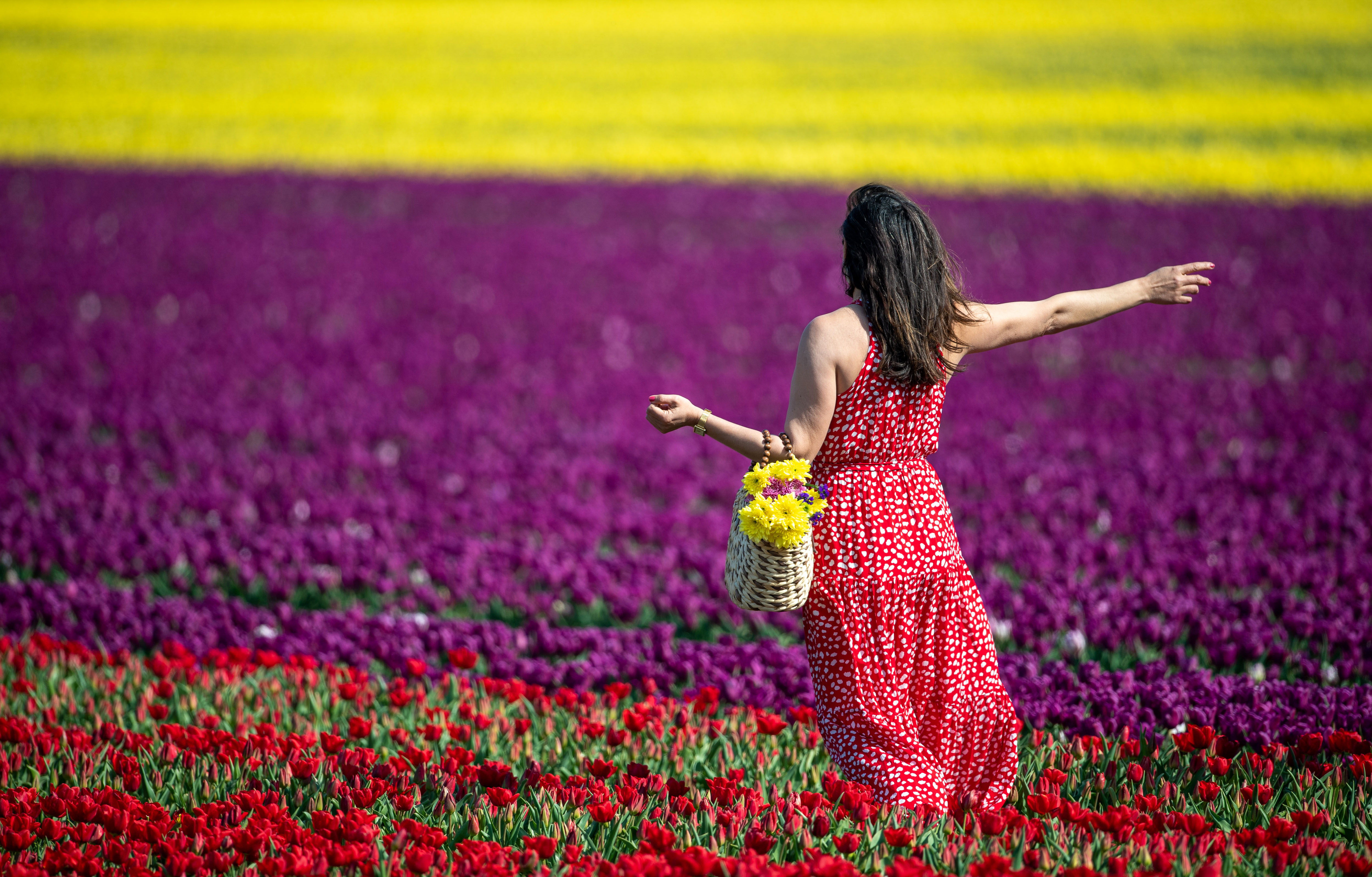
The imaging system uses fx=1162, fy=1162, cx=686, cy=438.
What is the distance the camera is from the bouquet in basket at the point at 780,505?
2.78 meters

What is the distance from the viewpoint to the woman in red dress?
2.96 meters

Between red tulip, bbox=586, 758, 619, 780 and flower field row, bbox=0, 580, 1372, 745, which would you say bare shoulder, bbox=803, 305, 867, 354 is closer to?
red tulip, bbox=586, 758, 619, 780

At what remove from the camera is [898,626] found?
310 centimetres

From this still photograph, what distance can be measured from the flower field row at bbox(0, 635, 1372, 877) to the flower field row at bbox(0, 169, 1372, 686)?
638mm

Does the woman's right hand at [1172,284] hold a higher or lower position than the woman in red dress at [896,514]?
higher

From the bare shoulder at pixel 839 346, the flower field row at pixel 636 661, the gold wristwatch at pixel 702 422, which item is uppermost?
the bare shoulder at pixel 839 346

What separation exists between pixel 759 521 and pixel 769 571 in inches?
5.2

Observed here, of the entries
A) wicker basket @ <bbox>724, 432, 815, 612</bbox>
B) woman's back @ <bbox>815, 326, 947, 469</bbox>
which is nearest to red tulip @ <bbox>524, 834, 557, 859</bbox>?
wicker basket @ <bbox>724, 432, 815, 612</bbox>

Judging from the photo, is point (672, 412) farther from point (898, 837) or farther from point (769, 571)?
point (898, 837)

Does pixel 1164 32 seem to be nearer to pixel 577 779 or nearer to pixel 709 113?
pixel 709 113

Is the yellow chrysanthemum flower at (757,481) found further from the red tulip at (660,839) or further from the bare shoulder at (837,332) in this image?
the red tulip at (660,839)

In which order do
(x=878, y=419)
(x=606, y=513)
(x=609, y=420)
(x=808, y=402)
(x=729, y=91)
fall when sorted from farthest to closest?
(x=729, y=91) < (x=609, y=420) < (x=606, y=513) < (x=878, y=419) < (x=808, y=402)

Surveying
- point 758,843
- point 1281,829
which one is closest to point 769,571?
point 758,843

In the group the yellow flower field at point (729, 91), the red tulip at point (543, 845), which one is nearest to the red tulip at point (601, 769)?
the red tulip at point (543, 845)
